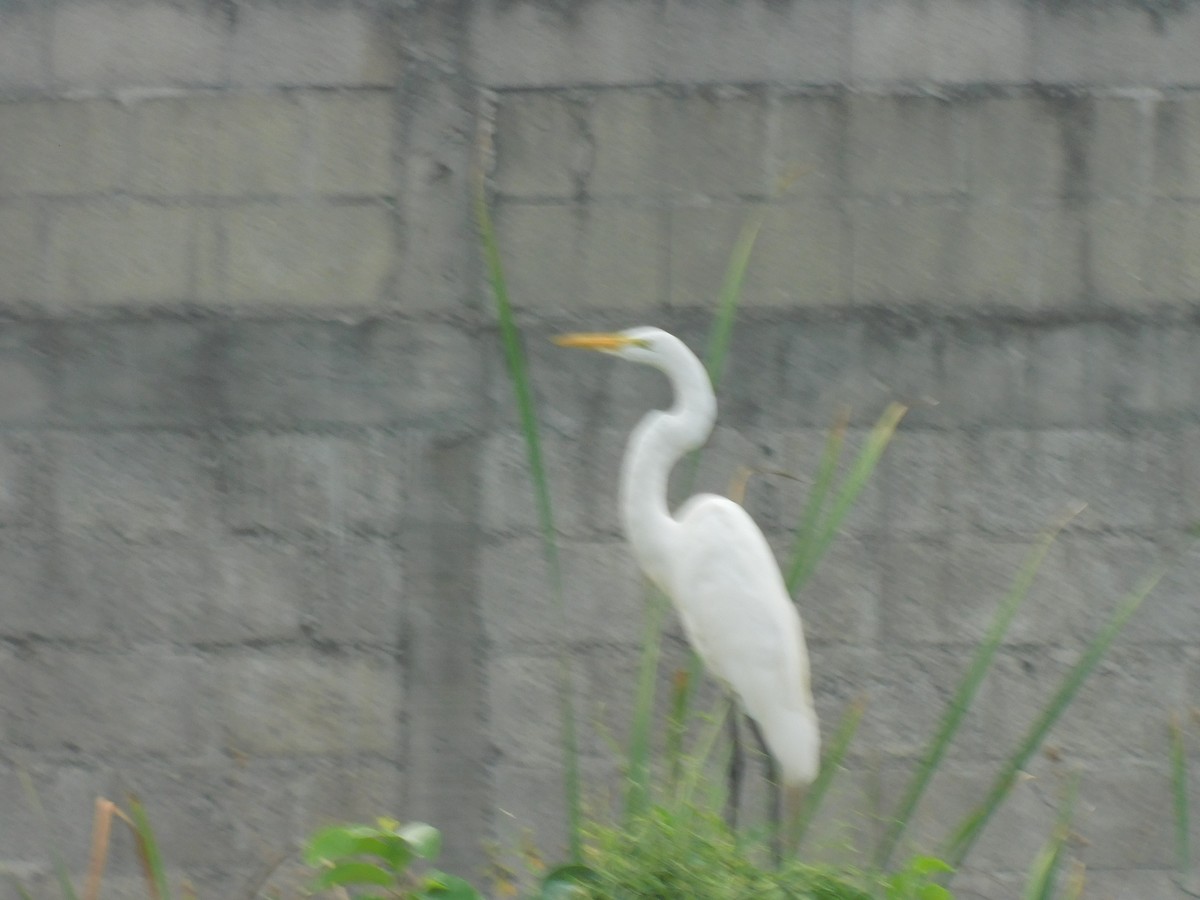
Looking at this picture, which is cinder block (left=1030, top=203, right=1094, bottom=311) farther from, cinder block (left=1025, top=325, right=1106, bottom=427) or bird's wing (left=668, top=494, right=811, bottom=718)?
bird's wing (left=668, top=494, right=811, bottom=718)

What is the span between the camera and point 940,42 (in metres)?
2.80

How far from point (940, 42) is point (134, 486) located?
169 cm

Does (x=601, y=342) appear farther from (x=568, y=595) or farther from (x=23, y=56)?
(x=23, y=56)

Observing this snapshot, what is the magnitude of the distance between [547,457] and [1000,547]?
849mm

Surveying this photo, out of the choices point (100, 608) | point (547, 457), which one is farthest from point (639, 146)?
point (100, 608)

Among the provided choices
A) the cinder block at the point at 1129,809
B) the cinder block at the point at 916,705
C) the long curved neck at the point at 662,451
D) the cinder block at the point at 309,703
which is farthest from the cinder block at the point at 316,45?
the cinder block at the point at 1129,809

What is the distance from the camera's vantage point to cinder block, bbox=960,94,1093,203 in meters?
2.80

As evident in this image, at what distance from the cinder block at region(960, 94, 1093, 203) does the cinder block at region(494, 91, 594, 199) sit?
0.71 metres

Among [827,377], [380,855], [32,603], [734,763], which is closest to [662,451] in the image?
[734,763]

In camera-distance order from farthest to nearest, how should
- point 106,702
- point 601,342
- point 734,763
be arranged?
point 106,702 → point 734,763 → point 601,342

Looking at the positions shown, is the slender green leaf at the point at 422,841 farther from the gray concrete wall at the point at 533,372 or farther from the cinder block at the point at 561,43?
the cinder block at the point at 561,43

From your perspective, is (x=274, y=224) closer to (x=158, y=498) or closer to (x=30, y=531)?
(x=158, y=498)

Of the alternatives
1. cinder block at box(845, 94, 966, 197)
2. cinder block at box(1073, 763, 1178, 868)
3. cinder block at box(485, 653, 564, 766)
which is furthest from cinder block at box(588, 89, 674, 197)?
cinder block at box(1073, 763, 1178, 868)

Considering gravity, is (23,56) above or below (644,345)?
above
